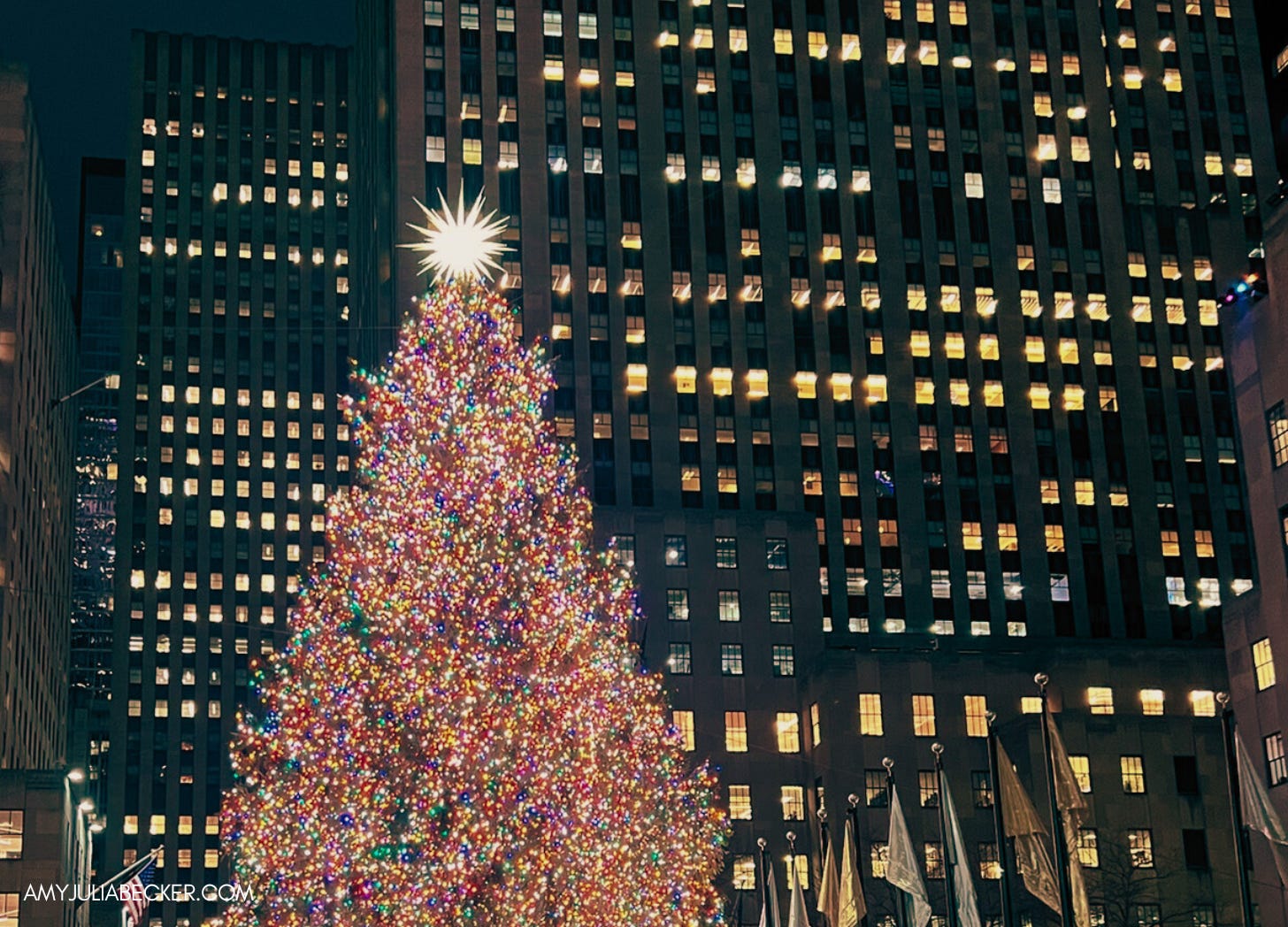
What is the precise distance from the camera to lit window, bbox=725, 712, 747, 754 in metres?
97.8

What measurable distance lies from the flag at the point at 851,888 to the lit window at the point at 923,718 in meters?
51.7

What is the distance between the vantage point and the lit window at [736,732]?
97812 millimetres

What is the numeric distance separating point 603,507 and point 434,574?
212 ft

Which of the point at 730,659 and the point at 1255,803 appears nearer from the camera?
the point at 1255,803

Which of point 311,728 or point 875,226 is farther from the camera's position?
point 875,226

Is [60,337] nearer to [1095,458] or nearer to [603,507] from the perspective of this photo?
[603,507]

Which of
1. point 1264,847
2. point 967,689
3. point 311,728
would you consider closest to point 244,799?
point 311,728

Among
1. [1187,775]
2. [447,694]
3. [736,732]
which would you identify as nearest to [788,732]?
[736,732]

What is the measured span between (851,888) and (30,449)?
80.9m

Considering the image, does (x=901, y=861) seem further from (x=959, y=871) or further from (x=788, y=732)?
(x=788, y=732)

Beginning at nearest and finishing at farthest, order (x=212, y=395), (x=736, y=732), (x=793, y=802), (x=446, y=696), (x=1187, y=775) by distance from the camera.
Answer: (x=446, y=696), (x=1187, y=775), (x=793, y=802), (x=736, y=732), (x=212, y=395)

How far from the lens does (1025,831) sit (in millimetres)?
33250

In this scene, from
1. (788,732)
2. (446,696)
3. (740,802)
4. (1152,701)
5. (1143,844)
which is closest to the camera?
(446,696)

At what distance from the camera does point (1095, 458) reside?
374ft
